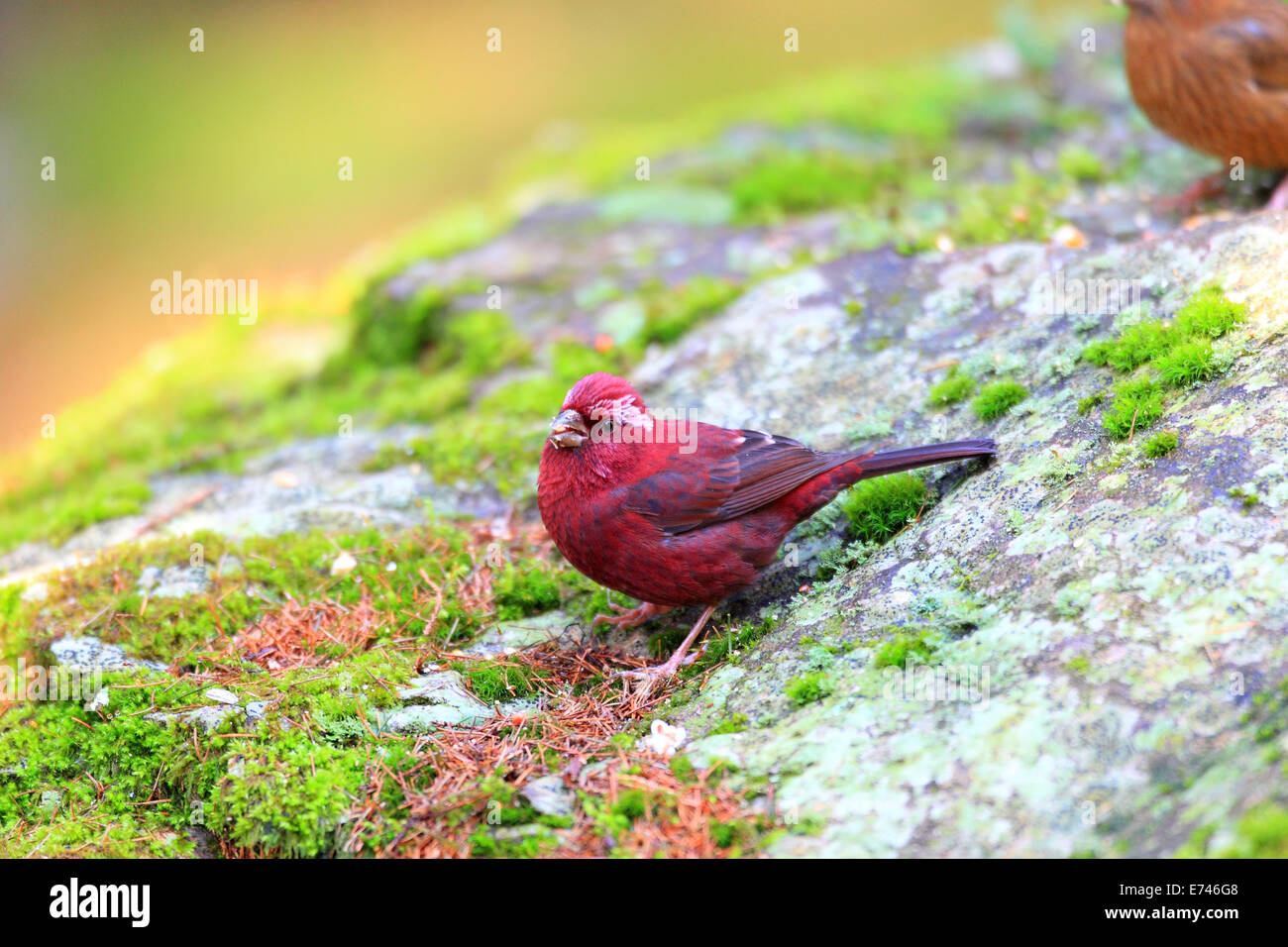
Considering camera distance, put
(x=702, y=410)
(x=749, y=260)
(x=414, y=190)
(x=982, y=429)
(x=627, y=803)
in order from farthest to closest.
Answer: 1. (x=414, y=190)
2. (x=749, y=260)
3. (x=702, y=410)
4. (x=982, y=429)
5. (x=627, y=803)

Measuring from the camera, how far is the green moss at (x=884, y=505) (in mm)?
4793

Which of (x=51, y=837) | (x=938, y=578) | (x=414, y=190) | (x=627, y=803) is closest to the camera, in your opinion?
(x=627, y=803)

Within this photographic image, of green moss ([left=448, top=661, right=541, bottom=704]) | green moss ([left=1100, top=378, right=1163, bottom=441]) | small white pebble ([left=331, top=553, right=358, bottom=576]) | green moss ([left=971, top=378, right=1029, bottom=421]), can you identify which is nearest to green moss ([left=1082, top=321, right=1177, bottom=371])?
green moss ([left=1100, top=378, right=1163, bottom=441])

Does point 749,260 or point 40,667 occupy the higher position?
point 749,260

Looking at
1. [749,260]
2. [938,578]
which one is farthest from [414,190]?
[938,578]

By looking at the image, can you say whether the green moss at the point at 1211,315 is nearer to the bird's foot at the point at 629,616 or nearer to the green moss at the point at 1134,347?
the green moss at the point at 1134,347

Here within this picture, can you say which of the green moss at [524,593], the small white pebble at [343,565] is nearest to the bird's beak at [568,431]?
the green moss at [524,593]

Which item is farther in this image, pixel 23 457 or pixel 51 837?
pixel 23 457

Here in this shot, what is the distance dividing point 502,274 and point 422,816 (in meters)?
4.72

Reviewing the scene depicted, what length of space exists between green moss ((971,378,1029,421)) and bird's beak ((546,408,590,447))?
1.87m

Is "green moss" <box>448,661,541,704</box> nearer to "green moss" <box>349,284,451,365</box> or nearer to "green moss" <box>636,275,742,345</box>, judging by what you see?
"green moss" <box>636,275,742,345</box>

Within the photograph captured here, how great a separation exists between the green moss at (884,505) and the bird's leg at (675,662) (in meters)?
0.82

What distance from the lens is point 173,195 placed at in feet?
52.1

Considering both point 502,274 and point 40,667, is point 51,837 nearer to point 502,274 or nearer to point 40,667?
point 40,667
